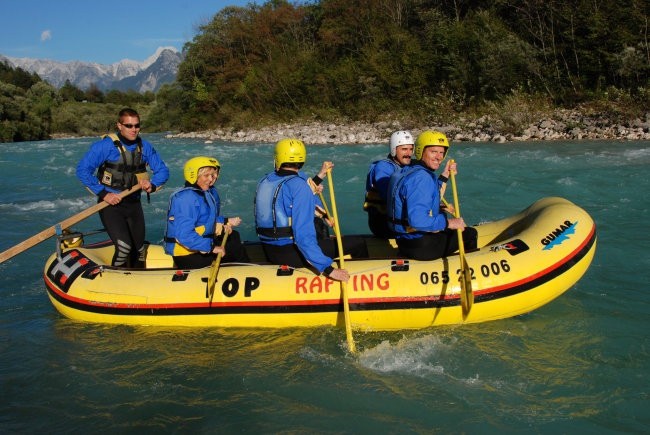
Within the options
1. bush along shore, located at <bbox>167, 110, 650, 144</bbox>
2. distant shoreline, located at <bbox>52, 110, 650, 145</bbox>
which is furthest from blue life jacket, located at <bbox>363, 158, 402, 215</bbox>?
bush along shore, located at <bbox>167, 110, 650, 144</bbox>

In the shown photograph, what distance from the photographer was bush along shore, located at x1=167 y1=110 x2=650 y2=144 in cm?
1434

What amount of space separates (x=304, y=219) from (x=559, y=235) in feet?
7.37

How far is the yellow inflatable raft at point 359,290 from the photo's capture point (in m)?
4.14

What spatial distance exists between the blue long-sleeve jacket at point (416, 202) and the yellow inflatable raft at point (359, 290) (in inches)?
12.5

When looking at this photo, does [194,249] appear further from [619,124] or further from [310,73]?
[310,73]

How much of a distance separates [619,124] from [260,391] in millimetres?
14879

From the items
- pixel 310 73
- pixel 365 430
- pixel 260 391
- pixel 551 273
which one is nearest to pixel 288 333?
pixel 260 391

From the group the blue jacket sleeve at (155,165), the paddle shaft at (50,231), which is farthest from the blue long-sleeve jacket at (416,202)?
the paddle shaft at (50,231)

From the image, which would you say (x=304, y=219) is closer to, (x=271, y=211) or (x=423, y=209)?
(x=271, y=211)

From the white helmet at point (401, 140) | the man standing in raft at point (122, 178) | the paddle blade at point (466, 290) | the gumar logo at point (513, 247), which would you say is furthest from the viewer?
the white helmet at point (401, 140)

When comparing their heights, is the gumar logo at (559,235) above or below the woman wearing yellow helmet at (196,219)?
below

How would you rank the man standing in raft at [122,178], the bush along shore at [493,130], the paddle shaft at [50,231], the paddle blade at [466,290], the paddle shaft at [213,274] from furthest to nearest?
the bush along shore at [493,130] → the man standing in raft at [122,178] → the paddle shaft at [50,231] → the paddle shaft at [213,274] → the paddle blade at [466,290]

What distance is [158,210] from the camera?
9.94 m

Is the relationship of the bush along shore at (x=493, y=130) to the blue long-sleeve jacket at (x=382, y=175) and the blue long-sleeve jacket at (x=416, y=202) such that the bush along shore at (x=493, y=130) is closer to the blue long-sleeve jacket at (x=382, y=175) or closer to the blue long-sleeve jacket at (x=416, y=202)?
the blue long-sleeve jacket at (x=382, y=175)
